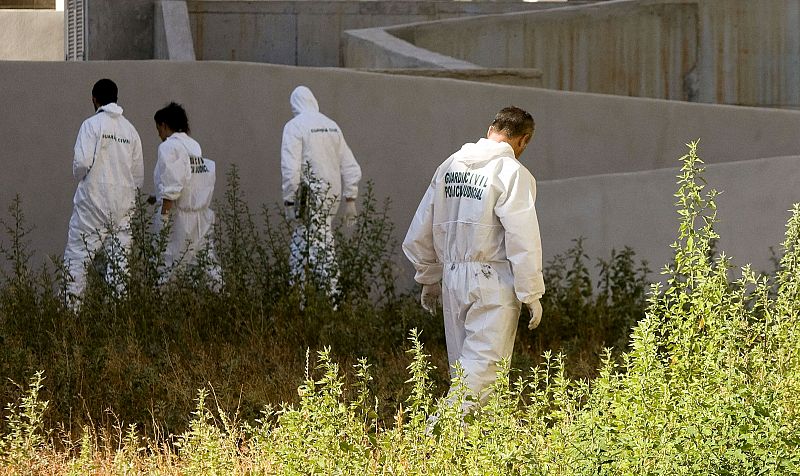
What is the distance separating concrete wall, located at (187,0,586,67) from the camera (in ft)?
50.5

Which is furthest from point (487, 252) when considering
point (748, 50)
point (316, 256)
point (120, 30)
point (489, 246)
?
point (120, 30)

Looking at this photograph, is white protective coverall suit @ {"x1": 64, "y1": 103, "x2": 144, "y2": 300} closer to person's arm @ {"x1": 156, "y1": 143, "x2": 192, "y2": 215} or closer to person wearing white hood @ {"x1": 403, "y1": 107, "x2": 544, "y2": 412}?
person's arm @ {"x1": 156, "y1": 143, "x2": 192, "y2": 215}

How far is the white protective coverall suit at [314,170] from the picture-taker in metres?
9.03

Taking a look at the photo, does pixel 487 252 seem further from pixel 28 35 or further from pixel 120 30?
pixel 28 35

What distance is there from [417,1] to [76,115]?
6320 millimetres

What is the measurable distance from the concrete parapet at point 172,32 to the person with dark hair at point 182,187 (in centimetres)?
452

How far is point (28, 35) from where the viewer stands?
18.1 meters

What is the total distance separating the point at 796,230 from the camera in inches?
226

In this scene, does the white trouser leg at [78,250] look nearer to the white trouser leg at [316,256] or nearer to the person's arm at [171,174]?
the person's arm at [171,174]

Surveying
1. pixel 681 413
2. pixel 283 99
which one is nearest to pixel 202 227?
pixel 283 99

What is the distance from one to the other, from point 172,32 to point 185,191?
17.6ft

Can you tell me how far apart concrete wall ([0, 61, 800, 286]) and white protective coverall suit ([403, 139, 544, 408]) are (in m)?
3.75

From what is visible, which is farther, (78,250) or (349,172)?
(349,172)

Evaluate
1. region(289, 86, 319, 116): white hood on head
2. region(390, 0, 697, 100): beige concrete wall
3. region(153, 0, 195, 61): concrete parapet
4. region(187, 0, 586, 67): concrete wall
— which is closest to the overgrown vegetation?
region(289, 86, 319, 116): white hood on head
